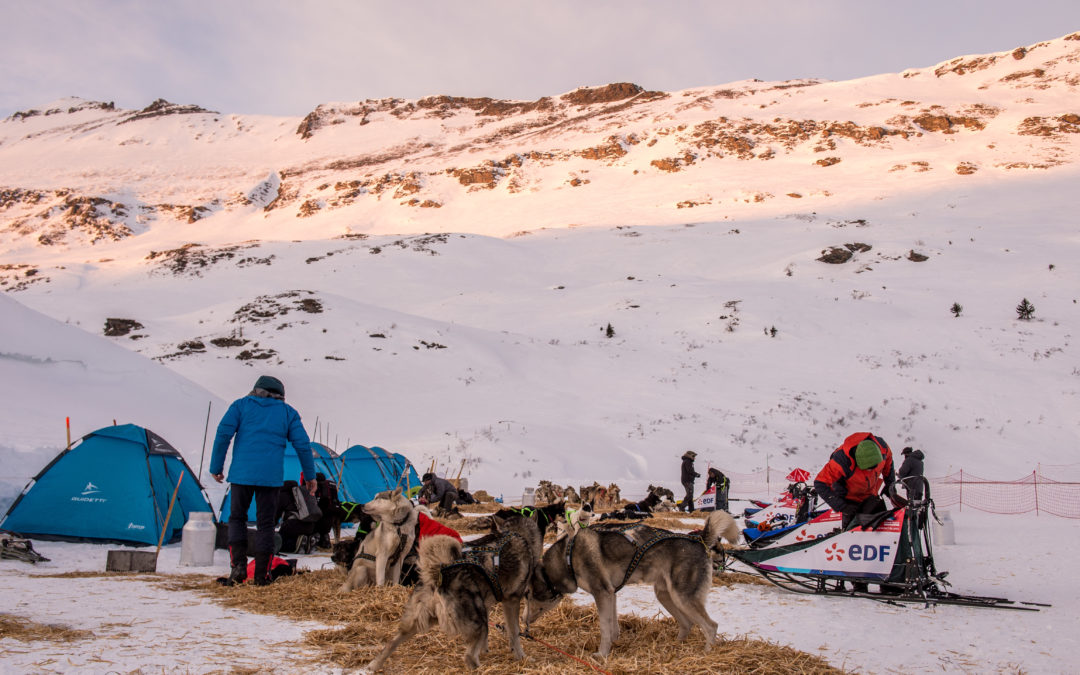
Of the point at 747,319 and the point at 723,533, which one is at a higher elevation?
the point at 747,319

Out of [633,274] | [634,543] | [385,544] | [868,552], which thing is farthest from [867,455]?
[633,274]

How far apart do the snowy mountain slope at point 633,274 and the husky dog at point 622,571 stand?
45.7 ft

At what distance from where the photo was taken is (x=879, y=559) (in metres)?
5.79

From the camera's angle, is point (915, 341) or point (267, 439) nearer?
point (267, 439)

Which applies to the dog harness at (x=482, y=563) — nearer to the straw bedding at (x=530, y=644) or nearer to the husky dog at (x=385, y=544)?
the straw bedding at (x=530, y=644)

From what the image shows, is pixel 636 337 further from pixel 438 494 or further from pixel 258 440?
pixel 258 440

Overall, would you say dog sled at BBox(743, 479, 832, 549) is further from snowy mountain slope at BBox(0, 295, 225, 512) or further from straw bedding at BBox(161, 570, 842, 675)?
snowy mountain slope at BBox(0, 295, 225, 512)

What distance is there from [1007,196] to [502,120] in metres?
86.8

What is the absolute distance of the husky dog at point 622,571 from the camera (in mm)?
4078

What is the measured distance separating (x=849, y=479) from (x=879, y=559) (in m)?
0.73

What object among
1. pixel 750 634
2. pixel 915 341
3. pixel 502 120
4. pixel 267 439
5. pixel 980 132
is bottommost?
pixel 750 634

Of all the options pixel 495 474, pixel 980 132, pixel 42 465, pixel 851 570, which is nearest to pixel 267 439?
pixel 42 465

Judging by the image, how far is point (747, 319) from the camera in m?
33.9

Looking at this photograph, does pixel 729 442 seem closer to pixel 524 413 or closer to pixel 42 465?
pixel 524 413
